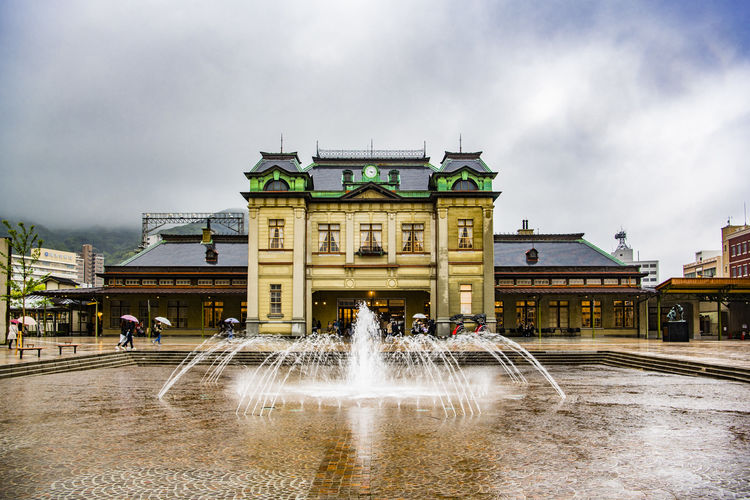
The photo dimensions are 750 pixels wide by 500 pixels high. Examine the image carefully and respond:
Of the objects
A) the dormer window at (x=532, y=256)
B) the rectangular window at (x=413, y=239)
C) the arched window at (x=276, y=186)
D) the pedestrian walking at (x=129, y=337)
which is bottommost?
the pedestrian walking at (x=129, y=337)

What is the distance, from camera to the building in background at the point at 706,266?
A: 103688 mm

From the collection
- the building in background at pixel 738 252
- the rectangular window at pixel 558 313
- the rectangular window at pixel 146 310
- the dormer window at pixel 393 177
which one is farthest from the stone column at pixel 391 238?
the building in background at pixel 738 252

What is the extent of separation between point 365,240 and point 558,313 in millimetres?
16850

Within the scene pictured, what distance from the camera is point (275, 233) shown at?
39.2 m

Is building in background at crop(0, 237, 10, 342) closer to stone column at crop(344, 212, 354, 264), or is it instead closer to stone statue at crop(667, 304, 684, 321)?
stone column at crop(344, 212, 354, 264)

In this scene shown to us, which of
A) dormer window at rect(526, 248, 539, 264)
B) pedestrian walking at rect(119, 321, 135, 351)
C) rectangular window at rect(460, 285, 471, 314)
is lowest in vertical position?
pedestrian walking at rect(119, 321, 135, 351)

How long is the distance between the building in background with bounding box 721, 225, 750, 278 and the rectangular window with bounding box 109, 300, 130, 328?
77804 mm

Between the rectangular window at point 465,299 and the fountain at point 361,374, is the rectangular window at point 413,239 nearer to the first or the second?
the rectangular window at point 465,299

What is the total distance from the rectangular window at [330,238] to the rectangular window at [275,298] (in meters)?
4.21

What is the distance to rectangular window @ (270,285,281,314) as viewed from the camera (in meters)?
38.7

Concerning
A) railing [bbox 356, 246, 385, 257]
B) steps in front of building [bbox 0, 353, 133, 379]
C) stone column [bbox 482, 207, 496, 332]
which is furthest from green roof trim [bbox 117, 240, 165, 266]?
stone column [bbox 482, 207, 496, 332]

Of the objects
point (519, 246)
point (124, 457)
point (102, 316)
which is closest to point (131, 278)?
point (102, 316)

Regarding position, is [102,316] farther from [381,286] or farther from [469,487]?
[469,487]

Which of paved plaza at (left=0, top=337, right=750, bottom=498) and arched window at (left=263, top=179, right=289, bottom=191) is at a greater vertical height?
arched window at (left=263, top=179, right=289, bottom=191)
